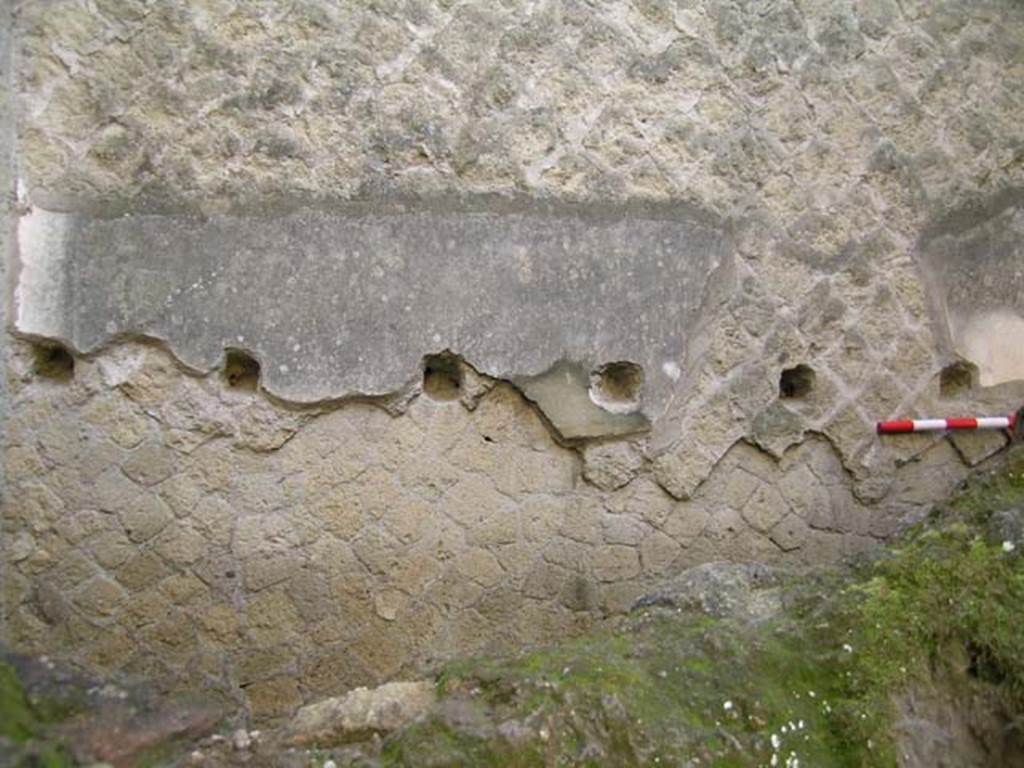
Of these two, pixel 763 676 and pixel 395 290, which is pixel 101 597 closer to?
pixel 395 290

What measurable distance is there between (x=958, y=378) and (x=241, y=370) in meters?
2.01

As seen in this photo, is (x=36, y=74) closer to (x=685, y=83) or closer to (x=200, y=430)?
(x=200, y=430)

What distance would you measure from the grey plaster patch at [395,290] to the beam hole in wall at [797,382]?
313 mm

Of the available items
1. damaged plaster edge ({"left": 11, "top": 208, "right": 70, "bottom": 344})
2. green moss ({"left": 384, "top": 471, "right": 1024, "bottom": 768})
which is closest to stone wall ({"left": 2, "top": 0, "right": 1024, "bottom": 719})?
damaged plaster edge ({"left": 11, "top": 208, "right": 70, "bottom": 344})

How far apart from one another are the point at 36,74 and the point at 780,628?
197cm

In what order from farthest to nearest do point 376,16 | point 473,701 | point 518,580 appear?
point 518,580 < point 376,16 < point 473,701

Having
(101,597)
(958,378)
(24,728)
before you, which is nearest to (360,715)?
(24,728)

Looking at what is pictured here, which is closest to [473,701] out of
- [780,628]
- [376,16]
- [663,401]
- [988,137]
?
[780,628]

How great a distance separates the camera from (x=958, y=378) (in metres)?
3.01

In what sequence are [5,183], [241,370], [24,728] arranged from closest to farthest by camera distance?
[24,728], [5,183], [241,370]

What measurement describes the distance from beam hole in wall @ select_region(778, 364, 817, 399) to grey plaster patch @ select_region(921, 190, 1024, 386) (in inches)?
16.7

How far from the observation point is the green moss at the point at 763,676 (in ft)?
5.30

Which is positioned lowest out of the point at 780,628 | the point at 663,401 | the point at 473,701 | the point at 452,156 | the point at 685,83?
the point at 473,701

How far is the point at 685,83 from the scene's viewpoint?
272 centimetres
